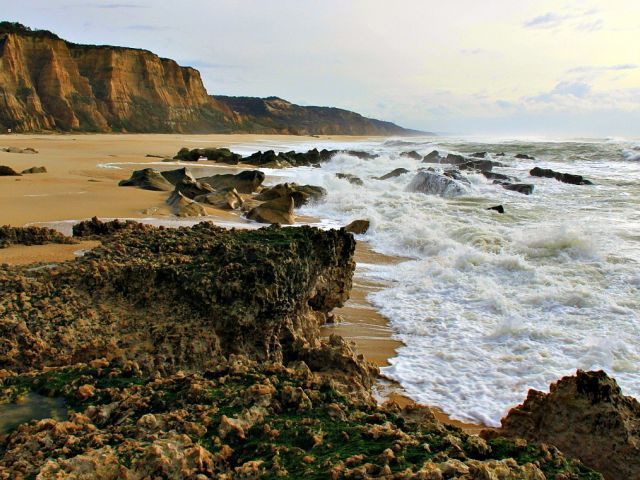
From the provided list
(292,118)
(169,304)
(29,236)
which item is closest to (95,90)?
(29,236)

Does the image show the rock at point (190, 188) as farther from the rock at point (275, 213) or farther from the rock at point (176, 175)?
the rock at point (275, 213)

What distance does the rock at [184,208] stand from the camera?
998 cm

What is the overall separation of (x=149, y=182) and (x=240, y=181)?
100.0 inches

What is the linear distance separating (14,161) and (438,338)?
17.3m

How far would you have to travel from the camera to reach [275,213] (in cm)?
1064

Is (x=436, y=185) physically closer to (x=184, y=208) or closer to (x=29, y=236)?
(x=184, y=208)

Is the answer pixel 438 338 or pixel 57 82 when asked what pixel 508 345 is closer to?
pixel 438 338

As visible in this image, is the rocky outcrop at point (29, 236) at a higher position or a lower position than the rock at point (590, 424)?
higher

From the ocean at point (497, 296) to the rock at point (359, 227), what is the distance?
0.16 m

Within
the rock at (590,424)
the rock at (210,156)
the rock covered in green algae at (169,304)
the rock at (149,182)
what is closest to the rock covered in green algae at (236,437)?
the rock covered in green algae at (169,304)

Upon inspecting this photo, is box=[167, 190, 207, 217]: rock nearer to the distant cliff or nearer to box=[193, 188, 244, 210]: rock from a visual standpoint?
box=[193, 188, 244, 210]: rock

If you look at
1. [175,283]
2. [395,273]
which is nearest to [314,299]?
[175,283]

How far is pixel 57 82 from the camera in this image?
4747 cm

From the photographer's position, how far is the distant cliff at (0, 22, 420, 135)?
44156mm
